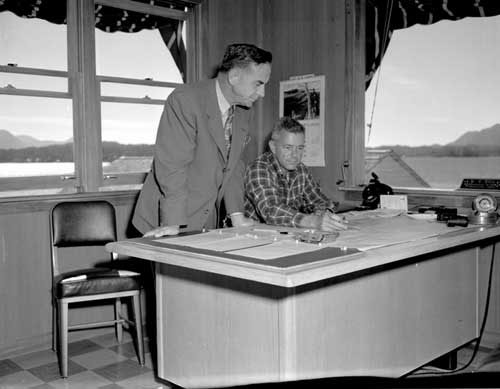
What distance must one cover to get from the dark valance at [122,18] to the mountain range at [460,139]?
2.47ft

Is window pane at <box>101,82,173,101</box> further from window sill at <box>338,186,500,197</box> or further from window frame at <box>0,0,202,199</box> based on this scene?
window sill at <box>338,186,500,197</box>

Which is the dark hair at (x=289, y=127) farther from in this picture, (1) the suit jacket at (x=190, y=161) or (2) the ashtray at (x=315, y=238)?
(2) the ashtray at (x=315, y=238)

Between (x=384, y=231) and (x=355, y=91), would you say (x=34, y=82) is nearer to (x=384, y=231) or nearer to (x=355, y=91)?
(x=355, y=91)

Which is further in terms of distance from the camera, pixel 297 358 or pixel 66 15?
pixel 66 15

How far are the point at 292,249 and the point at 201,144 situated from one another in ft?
2.81

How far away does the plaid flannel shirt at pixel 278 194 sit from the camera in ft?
9.01

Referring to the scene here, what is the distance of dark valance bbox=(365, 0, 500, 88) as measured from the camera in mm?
3521

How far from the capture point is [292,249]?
1.89 meters

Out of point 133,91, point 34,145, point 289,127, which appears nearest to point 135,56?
point 133,91

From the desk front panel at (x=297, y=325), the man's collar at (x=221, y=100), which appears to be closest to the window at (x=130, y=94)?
the man's collar at (x=221, y=100)

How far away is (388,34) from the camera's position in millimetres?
3947

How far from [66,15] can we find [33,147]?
879 mm

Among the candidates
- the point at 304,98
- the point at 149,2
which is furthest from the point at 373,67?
the point at 149,2

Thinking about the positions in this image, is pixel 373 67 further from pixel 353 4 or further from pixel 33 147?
pixel 33 147
